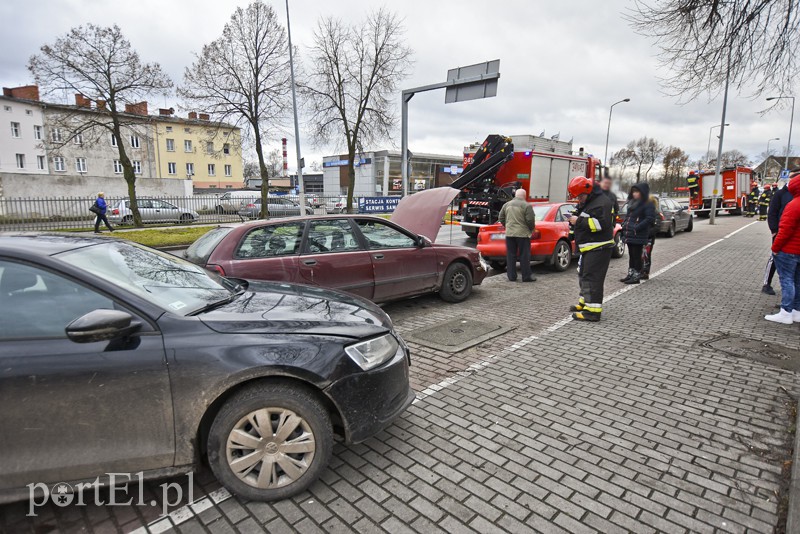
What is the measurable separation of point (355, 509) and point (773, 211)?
747cm


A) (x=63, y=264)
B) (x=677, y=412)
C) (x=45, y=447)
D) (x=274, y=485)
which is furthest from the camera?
(x=677, y=412)

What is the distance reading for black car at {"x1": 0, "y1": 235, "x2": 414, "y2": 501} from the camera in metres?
2.16

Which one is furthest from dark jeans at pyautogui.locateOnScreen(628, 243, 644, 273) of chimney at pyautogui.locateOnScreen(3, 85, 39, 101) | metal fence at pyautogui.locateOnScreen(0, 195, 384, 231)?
chimney at pyautogui.locateOnScreen(3, 85, 39, 101)

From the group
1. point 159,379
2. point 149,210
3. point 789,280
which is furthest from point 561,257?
point 149,210

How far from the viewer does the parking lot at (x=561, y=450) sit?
2365 millimetres

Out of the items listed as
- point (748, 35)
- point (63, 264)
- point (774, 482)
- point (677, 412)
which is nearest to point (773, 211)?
point (748, 35)

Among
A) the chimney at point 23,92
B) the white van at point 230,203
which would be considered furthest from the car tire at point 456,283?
the chimney at point 23,92

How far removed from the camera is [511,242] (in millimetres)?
8688

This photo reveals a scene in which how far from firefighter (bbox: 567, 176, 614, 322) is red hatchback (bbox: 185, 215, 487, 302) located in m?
1.78

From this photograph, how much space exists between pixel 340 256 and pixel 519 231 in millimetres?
4104

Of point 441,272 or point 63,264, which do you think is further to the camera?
point 441,272

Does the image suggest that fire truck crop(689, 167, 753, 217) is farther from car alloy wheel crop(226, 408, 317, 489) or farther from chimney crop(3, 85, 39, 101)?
chimney crop(3, 85, 39, 101)

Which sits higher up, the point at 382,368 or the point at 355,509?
the point at 382,368

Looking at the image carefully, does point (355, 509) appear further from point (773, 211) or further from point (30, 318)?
point (773, 211)
